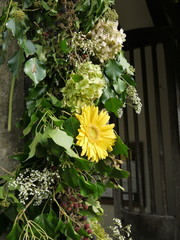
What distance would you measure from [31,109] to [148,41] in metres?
1.76

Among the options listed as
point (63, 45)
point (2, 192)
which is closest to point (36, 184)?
point (2, 192)

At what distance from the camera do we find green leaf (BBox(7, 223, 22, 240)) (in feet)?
1.99

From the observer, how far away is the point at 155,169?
9.71 ft

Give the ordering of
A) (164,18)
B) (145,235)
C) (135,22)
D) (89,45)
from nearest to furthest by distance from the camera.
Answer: (89,45)
(145,235)
(164,18)
(135,22)

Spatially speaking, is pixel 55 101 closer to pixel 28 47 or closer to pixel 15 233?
pixel 28 47

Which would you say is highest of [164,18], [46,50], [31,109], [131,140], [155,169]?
[164,18]

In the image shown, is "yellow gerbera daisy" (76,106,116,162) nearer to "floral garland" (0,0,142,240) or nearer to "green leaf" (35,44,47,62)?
"floral garland" (0,0,142,240)

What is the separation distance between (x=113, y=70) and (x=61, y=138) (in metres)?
0.26

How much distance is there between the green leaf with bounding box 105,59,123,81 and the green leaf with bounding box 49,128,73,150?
230 mm

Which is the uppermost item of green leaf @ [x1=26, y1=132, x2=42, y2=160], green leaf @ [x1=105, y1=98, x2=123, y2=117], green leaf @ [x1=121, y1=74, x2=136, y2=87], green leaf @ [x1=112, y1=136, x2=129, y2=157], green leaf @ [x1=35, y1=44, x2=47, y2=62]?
green leaf @ [x1=35, y1=44, x2=47, y2=62]

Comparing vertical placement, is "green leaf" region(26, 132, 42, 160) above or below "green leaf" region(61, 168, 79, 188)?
above

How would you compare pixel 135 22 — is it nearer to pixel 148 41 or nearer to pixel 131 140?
pixel 148 41

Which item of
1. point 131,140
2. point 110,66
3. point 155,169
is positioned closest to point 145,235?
point 155,169

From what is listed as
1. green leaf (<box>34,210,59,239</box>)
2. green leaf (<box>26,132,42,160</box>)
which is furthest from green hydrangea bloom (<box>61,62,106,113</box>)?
green leaf (<box>34,210,59,239</box>)
